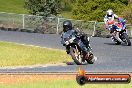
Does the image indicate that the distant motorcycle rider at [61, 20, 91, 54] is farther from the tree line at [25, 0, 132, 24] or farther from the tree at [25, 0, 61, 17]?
the tree line at [25, 0, 132, 24]

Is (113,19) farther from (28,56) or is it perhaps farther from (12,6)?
(12,6)

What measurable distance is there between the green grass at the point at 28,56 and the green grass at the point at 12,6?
44.5m

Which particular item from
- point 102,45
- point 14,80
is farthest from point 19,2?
point 14,80

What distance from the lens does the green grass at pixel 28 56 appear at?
17156 mm

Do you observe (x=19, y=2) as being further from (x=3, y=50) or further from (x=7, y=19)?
(x=3, y=50)

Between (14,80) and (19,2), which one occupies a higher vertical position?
(14,80)

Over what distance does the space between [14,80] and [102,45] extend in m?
14.7

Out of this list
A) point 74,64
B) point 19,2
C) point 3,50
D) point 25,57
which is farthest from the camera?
point 19,2

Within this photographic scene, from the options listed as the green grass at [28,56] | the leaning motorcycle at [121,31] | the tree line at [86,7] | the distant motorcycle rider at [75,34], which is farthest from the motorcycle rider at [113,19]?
the tree line at [86,7]

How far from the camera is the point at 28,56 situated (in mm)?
18656

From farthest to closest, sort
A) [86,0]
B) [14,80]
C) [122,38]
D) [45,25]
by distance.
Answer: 1. [86,0]
2. [45,25]
3. [122,38]
4. [14,80]

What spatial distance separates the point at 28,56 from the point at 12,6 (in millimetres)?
52876

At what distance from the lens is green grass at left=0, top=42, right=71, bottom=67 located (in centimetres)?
1716

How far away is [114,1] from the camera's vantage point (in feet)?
136
